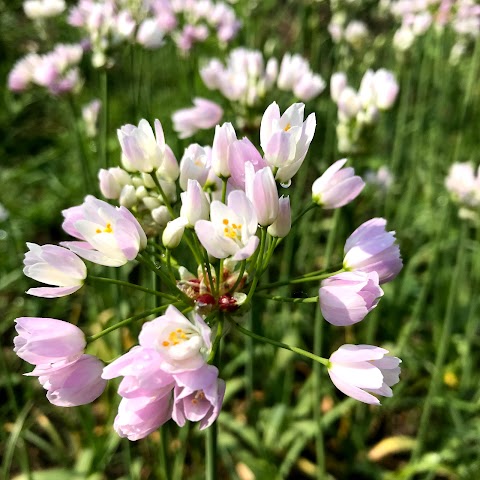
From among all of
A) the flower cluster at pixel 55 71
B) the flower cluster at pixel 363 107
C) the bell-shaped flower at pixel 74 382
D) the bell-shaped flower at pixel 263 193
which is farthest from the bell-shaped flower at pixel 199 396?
the flower cluster at pixel 55 71

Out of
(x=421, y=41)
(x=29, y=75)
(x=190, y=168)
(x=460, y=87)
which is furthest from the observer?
(x=460, y=87)

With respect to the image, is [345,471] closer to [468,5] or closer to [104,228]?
[104,228]

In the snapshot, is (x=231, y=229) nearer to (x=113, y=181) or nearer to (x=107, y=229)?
(x=107, y=229)

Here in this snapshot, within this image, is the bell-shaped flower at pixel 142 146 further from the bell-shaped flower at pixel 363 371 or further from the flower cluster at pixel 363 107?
the flower cluster at pixel 363 107

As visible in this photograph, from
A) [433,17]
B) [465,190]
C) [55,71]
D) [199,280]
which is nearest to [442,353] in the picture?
[465,190]

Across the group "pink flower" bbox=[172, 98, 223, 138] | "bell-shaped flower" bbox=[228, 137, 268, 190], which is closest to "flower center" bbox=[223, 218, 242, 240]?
"bell-shaped flower" bbox=[228, 137, 268, 190]

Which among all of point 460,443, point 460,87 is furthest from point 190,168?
point 460,87
